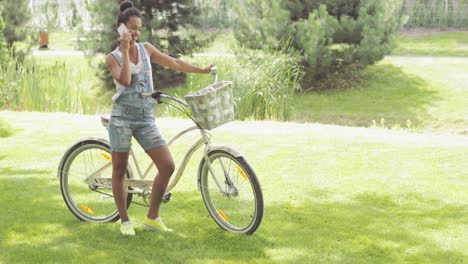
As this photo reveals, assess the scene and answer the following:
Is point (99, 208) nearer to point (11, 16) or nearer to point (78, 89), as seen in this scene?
point (78, 89)

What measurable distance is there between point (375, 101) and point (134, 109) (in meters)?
14.5

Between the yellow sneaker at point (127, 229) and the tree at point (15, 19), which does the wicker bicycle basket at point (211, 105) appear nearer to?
the yellow sneaker at point (127, 229)

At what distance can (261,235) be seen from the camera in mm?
6094

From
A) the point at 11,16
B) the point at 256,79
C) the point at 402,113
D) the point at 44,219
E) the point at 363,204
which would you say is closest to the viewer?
the point at 44,219

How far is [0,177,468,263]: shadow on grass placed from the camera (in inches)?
222

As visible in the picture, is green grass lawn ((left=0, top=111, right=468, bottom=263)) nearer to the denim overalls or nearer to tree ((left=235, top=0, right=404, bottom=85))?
the denim overalls

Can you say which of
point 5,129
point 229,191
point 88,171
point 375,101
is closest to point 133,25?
point 229,191

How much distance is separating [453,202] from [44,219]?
359cm

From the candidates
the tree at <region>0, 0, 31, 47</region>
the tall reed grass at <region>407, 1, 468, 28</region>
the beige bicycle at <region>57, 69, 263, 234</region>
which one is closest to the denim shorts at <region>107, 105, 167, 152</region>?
the beige bicycle at <region>57, 69, 263, 234</region>

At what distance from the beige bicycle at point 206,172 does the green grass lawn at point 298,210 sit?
16 centimetres

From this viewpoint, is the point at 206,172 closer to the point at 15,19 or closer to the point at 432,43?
the point at 15,19

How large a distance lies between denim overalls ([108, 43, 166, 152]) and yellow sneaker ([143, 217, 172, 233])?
25.4 inches

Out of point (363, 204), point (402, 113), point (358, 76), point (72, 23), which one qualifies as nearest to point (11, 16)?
point (72, 23)

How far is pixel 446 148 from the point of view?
9.62 meters
